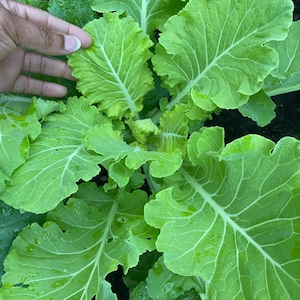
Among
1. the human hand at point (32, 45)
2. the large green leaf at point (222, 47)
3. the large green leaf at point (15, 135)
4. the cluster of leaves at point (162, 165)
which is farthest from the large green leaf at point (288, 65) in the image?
the large green leaf at point (15, 135)

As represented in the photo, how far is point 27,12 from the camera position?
1229 millimetres

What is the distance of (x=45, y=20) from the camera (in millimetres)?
1226

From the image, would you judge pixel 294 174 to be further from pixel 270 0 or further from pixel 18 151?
pixel 18 151

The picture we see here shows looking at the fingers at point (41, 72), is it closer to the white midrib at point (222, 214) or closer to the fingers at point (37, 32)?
the fingers at point (37, 32)

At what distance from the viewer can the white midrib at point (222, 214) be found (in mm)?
986

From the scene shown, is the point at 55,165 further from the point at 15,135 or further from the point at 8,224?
the point at 8,224

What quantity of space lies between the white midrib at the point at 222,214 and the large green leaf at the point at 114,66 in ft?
0.83

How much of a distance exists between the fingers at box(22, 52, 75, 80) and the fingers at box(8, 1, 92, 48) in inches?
4.0

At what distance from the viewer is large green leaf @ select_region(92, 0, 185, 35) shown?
4.17 ft

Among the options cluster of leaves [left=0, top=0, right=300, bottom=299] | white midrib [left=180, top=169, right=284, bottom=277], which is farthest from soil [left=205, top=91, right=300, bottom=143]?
white midrib [left=180, top=169, right=284, bottom=277]

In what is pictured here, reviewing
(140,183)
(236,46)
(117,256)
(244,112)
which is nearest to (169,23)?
(236,46)

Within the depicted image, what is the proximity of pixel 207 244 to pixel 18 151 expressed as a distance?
48cm

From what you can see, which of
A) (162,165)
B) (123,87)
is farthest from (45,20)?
(162,165)

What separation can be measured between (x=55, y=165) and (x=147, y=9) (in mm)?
488
